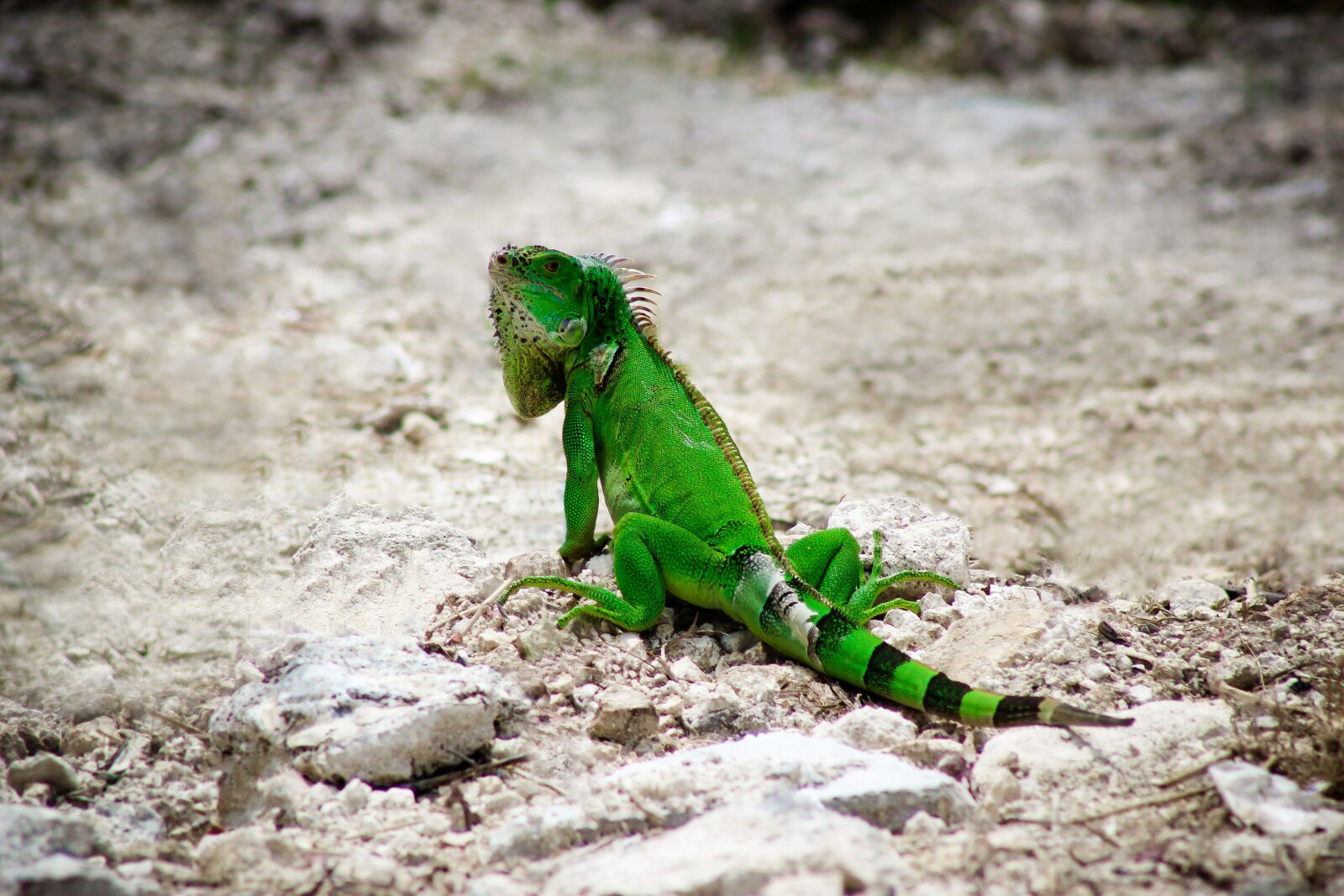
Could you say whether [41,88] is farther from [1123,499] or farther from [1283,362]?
[1283,362]

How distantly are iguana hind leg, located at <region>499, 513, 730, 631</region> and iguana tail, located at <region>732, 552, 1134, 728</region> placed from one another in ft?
0.40

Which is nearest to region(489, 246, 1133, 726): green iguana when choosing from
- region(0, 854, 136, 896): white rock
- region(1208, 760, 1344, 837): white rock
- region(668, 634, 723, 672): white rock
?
region(668, 634, 723, 672): white rock

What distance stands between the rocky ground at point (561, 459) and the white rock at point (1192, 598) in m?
0.03

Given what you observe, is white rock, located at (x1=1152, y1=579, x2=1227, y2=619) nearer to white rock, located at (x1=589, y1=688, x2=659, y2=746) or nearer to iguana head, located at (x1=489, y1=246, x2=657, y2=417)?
white rock, located at (x1=589, y1=688, x2=659, y2=746)

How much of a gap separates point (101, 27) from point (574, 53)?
151 inches

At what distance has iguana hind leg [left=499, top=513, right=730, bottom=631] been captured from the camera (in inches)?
121

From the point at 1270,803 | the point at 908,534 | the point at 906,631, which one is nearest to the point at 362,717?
the point at 906,631

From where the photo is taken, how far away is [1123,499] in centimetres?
432

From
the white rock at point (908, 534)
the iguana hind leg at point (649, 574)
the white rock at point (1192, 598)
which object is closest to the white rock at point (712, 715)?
the iguana hind leg at point (649, 574)

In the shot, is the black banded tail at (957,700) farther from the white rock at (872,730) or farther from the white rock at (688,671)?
the white rock at (688,671)

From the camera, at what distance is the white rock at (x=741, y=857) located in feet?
6.66

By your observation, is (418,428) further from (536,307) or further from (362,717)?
(362,717)

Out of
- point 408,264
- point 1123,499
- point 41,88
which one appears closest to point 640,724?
point 1123,499

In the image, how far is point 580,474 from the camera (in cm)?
345
